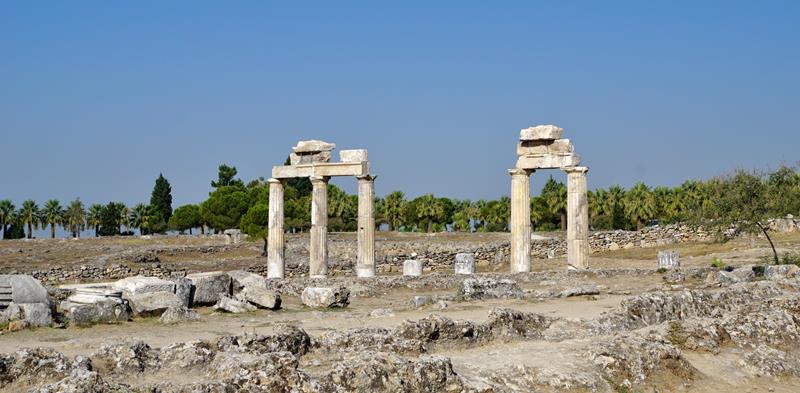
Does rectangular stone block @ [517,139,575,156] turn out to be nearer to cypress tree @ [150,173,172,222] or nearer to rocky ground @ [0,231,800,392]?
rocky ground @ [0,231,800,392]

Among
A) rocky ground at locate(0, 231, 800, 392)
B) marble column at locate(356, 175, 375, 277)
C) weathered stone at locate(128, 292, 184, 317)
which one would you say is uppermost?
marble column at locate(356, 175, 375, 277)

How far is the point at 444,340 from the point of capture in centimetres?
1700

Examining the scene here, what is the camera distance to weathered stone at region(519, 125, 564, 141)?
39250mm

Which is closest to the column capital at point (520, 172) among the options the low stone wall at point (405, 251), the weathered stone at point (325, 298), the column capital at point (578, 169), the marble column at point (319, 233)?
the column capital at point (578, 169)

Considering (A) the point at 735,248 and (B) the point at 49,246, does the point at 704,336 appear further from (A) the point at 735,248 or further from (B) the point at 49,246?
(B) the point at 49,246

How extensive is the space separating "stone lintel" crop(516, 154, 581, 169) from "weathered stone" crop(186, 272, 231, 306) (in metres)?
15.4

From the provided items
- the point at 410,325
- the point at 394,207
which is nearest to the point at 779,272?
the point at 410,325

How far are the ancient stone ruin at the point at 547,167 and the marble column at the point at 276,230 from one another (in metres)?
9.37

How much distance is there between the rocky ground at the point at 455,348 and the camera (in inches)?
502

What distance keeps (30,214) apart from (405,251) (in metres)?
55.0

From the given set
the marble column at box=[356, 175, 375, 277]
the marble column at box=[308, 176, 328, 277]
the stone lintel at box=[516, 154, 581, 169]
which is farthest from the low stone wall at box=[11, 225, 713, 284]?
the stone lintel at box=[516, 154, 581, 169]

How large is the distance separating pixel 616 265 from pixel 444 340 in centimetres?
3372

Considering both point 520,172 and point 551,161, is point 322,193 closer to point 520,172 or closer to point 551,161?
point 520,172

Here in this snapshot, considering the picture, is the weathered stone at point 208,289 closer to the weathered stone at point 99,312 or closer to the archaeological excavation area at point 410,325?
the archaeological excavation area at point 410,325
